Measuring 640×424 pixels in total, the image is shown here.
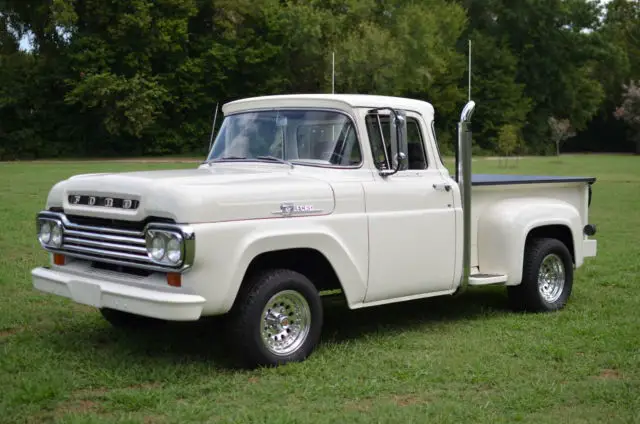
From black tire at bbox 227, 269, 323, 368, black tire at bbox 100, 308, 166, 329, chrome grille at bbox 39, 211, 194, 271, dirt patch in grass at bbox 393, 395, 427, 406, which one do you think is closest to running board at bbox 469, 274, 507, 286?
black tire at bbox 227, 269, 323, 368

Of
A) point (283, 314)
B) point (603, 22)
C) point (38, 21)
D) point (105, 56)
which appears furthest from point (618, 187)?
point (603, 22)

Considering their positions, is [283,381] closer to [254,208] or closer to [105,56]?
[254,208]

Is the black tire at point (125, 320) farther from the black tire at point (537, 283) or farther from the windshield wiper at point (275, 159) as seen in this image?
the black tire at point (537, 283)

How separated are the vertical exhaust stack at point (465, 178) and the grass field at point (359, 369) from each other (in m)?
0.60

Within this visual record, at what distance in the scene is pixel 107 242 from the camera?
6078 millimetres

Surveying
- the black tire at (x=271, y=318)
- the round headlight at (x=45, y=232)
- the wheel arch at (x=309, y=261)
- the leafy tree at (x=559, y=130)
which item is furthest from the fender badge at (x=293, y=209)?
the leafy tree at (x=559, y=130)

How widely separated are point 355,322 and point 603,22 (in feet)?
228

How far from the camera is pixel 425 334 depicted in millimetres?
7281

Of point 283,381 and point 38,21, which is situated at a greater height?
point 38,21

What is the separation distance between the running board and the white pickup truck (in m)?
0.02

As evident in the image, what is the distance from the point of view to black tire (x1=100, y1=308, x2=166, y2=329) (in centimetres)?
725

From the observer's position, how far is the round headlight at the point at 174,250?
5.50m

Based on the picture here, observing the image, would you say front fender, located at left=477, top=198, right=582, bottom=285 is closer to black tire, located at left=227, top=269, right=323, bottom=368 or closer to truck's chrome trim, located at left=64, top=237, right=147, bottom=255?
black tire, located at left=227, top=269, right=323, bottom=368

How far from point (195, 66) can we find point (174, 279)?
47.7 m
